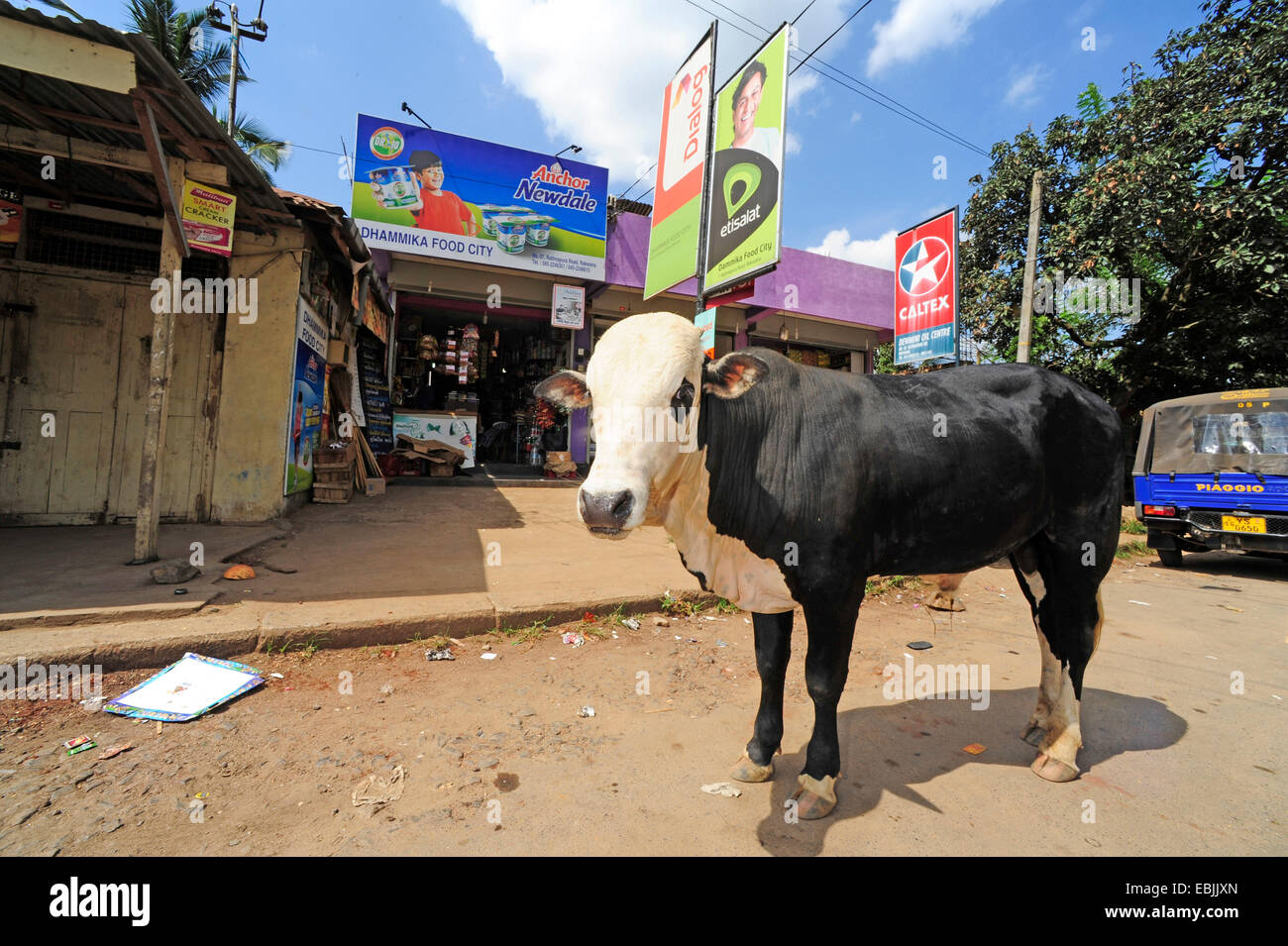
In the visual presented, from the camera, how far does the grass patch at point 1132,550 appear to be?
9.36m

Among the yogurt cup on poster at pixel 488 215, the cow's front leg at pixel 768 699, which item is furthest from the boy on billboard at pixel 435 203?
the cow's front leg at pixel 768 699

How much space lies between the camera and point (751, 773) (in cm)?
246

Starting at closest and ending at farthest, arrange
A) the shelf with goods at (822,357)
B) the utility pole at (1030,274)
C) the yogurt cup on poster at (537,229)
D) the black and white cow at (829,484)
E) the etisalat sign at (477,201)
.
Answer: the black and white cow at (829,484) → the etisalat sign at (477,201) → the utility pole at (1030,274) → the yogurt cup on poster at (537,229) → the shelf with goods at (822,357)

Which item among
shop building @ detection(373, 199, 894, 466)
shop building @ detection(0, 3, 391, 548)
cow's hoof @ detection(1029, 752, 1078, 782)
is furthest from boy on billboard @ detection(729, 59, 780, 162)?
shop building @ detection(373, 199, 894, 466)

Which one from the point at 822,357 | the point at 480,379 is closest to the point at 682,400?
the point at 480,379

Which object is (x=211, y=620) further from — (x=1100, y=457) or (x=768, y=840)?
(x=1100, y=457)

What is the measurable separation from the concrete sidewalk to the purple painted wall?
7481 millimetres

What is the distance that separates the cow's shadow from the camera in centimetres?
227

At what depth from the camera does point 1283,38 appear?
405 inches

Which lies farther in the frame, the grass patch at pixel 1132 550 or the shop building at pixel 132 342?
the grass patch at pixel 1132 550

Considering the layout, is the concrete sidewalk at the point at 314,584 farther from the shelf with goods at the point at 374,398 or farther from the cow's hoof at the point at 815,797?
the shelf with goods at the point at 374,398

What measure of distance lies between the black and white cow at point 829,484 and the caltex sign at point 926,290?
7203 mm
